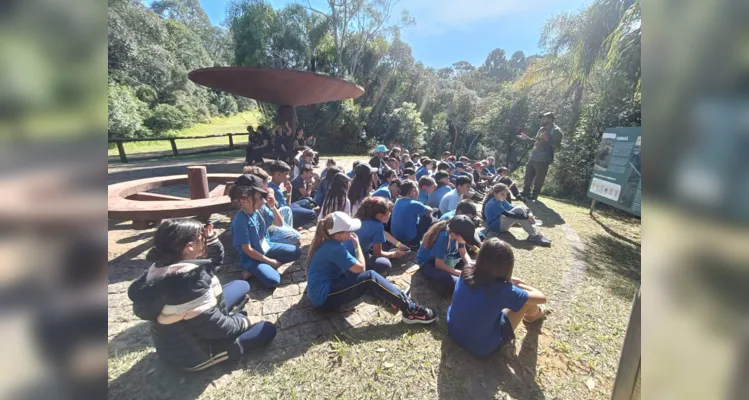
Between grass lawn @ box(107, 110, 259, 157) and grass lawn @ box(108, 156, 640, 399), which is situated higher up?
grass lawn @ box(107, 110, 259, 157)

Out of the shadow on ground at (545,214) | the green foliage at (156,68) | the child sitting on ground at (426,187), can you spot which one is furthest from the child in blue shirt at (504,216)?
the green foliage at (156,68)

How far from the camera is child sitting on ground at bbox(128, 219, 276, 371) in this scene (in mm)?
2100

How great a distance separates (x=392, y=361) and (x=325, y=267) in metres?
1.12

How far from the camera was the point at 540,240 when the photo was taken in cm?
584

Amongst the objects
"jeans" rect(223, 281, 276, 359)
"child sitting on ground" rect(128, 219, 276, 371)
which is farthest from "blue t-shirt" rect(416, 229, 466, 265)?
"child sitting on ground" rect(128, 219, 276, 371)

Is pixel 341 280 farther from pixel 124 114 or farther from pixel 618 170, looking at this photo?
pixel 124 114

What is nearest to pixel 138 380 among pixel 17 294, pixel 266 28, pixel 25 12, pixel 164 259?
pixel 164 259

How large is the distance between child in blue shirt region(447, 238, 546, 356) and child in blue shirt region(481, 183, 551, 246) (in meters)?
3.45

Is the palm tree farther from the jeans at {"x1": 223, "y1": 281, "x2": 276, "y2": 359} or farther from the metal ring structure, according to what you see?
the metal ring structure

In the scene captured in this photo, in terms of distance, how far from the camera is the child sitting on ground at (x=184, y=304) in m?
2.10

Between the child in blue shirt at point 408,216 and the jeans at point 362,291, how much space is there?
1751 millimetres

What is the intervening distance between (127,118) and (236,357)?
25.5 m

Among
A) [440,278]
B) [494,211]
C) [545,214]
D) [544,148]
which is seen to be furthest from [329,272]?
[544,148]

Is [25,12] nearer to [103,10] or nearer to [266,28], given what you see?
[103,10]
